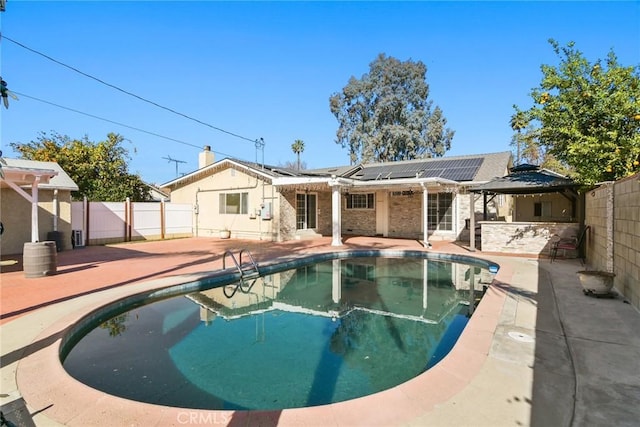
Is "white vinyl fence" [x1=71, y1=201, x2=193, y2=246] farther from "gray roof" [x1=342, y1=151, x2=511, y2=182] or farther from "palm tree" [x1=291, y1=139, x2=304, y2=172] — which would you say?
"palm tree" [x1=291, y1=139, x2=304, y2=172]

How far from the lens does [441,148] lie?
31922 mm

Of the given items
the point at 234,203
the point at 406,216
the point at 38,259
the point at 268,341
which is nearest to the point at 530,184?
the point at 406,216

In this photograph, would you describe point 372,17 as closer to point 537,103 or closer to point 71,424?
point 537,103

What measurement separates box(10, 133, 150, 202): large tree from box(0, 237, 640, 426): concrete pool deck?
1345cm

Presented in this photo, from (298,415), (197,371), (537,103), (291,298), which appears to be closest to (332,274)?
(291,298)

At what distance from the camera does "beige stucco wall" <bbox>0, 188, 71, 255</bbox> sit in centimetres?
1110

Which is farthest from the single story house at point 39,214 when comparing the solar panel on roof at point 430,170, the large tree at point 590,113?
the large tree at point 590,113

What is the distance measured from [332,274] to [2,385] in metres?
7.66

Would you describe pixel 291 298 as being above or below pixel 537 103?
below

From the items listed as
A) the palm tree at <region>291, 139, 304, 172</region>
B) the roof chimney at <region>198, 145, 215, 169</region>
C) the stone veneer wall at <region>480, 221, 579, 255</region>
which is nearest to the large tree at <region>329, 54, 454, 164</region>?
the palm tree at <region>291, 139, 304, 172</region>

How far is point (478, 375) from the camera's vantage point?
3.12 m

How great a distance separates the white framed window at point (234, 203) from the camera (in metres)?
16.3

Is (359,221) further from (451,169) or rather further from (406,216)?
(451,169)

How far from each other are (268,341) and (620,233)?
6806mm
